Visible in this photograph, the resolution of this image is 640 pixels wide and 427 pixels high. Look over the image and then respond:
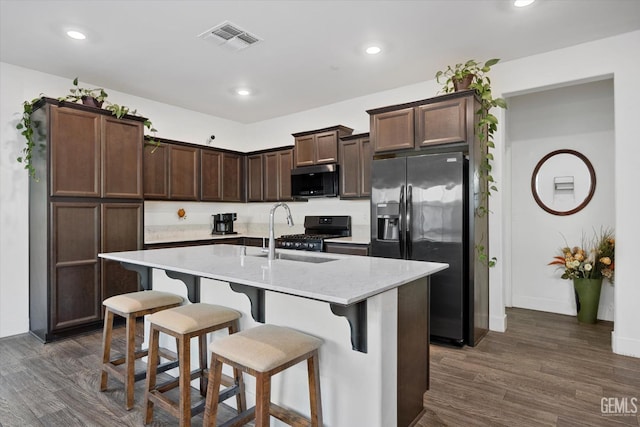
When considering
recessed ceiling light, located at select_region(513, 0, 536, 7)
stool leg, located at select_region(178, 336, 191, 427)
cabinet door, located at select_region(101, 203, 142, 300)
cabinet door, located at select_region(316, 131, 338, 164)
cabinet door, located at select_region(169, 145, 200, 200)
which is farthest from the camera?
cabinet door, located at select_region(169, 145, 200, 200)

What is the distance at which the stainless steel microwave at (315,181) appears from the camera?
185 inches

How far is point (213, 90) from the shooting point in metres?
4.55

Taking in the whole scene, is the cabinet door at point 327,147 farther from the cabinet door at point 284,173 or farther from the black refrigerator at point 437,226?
the black refrigerator at point 437,226

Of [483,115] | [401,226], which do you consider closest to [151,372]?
[401,226]

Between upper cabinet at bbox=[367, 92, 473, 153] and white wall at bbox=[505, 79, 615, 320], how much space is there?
149cm

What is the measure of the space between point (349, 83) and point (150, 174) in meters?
2.72

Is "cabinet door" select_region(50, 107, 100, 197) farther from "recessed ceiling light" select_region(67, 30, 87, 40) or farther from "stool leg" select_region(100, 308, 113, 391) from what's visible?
"stool leg" select_region(100, 308, 113, 391)

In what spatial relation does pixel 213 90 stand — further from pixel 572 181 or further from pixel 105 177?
pixel 572 181

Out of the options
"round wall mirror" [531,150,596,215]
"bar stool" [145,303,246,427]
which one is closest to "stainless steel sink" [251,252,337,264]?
"bar stool" [145,303,246,427]

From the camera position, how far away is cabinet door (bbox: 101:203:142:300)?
12.6ft

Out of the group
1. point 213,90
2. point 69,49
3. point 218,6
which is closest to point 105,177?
point 69,49

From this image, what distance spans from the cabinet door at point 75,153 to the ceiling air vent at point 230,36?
1.59 metres

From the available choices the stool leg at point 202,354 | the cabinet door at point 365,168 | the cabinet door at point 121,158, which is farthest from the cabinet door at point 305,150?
the stool leg at point 202,354

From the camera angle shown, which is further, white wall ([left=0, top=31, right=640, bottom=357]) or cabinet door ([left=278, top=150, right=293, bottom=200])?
cabinet door ([left=278, top=150, right=293, bottom=200])
